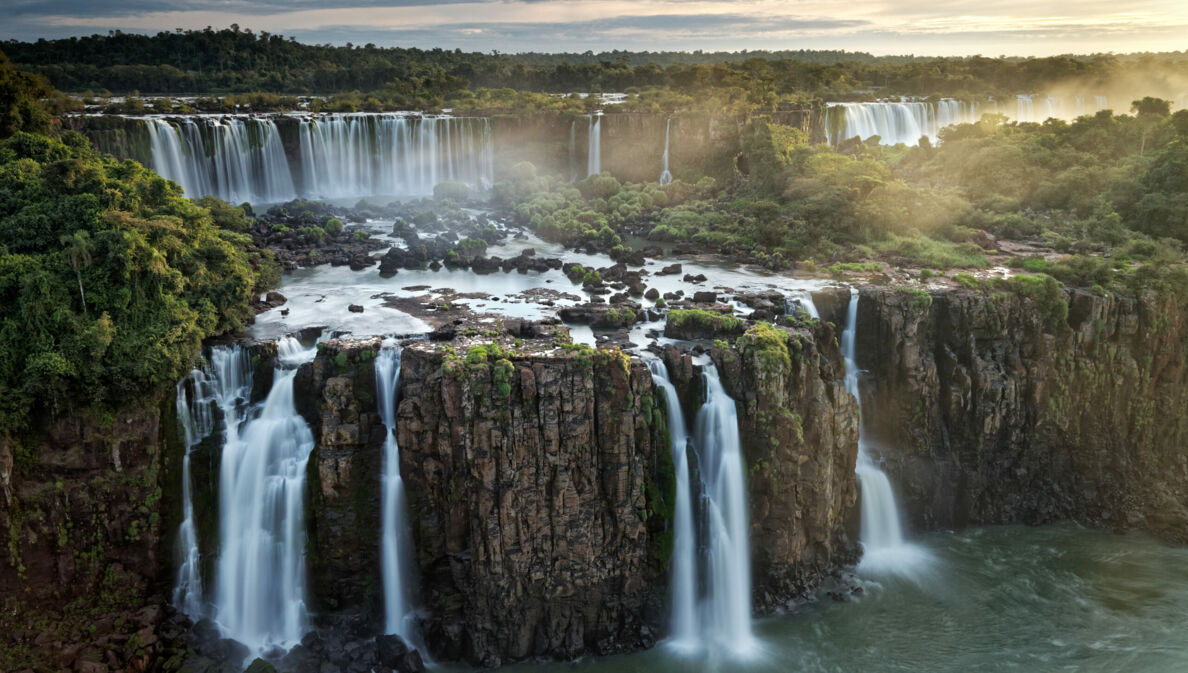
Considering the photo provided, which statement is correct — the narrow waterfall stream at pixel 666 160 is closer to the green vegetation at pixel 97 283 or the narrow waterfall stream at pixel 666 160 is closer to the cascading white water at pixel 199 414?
the green vegetation at pixel 97 283

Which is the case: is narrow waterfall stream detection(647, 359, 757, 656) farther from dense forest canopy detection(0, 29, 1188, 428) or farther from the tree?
the tree

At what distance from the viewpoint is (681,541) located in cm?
2256

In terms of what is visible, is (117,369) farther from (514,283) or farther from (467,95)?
(467,95)

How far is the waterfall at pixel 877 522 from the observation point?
2516cm

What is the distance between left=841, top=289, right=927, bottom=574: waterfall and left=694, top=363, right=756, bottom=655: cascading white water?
4461 millimetres

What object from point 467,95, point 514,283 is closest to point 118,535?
point 514,283

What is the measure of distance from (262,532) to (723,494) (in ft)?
41.2

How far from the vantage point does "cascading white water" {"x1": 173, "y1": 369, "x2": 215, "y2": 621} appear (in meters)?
21.2

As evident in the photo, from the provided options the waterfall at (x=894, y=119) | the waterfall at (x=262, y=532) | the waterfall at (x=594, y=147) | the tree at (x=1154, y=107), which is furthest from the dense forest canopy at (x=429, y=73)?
the waterfall at (x=262, y=532)

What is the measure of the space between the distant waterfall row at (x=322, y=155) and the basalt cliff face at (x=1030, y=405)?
108ft

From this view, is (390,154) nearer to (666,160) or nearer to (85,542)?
(666,160)

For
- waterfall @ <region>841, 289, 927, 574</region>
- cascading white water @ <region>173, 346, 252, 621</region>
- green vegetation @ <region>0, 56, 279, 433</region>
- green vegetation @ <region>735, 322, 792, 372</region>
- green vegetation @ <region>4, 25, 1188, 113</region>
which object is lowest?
waterfall @ <region>841, 289, 927, 574</region>

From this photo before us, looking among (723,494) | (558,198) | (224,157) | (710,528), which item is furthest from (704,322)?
(224,157)

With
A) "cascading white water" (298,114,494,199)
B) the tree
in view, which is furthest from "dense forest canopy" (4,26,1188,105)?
the tree
